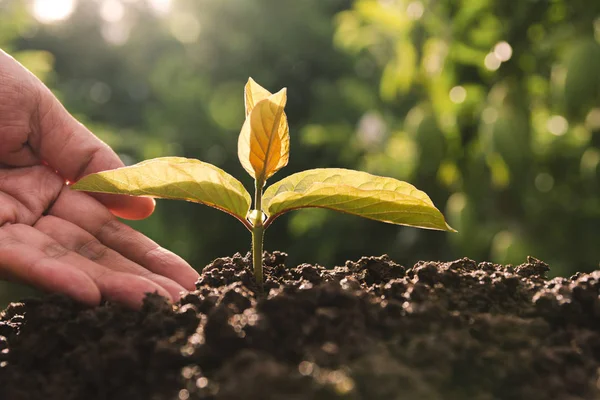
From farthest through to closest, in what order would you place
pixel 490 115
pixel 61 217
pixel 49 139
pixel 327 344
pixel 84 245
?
pixel 490 115
pixel 49 139
pixel 61 217
pixel 84 245
pixel 327 344

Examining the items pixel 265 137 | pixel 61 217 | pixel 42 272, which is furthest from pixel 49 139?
pixel 265 137

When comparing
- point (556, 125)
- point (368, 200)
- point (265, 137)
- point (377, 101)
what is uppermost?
point (377, 101)

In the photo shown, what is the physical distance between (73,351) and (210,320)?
11.8 inches

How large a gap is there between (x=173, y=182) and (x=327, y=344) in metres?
0.57

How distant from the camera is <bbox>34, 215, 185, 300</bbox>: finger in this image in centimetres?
148

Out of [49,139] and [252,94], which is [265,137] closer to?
[252,94]

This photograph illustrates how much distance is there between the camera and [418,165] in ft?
12.8

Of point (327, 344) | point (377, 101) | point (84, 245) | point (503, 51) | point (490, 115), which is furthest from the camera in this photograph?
point (377, 101)

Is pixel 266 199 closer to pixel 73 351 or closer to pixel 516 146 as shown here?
pixel 73 351

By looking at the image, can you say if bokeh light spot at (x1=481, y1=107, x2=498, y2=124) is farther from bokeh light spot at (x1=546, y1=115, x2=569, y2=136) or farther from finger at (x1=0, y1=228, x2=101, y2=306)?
finger at (x1=0, y1=228, x2=101, y2=306)

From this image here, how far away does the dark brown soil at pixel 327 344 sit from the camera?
73 centimetres

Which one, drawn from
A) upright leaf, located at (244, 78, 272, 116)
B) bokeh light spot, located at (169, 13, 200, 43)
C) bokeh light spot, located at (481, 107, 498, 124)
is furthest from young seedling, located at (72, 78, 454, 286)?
bokeh light spot, located at (169, 13, 200, 43)

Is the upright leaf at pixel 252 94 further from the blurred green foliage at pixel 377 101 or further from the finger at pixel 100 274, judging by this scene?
the blurred green foliage at pixel 377 101

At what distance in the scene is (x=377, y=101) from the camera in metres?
11.5
